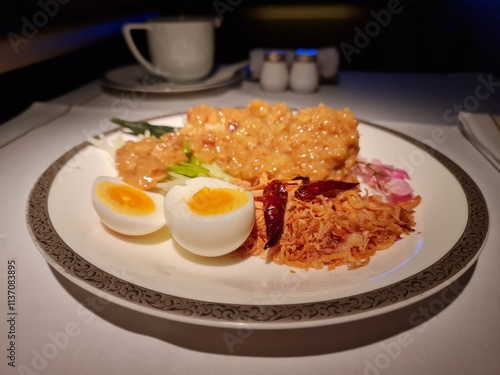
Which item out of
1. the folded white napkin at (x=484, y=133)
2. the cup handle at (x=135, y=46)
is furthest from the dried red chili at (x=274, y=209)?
the cup handle at (x=135, y=46)

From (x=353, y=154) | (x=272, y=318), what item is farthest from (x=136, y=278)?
(x=353, y=154)

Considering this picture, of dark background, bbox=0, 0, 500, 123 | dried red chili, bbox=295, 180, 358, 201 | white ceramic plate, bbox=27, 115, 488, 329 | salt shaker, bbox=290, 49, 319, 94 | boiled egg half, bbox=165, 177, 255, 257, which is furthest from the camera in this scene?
dark background, bbox=0, 0, 500, 123

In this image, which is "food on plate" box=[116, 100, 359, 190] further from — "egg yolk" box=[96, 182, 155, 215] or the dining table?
the dining table

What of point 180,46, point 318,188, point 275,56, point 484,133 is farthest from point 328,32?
point 318,188

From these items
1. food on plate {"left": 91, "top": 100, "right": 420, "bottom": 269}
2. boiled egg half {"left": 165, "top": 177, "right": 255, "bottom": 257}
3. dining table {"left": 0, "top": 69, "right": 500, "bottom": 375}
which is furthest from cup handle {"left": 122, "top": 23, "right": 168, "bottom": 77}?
boiled egg half {"left": 165, "top": 177, "right": 255, "bottom": 257}

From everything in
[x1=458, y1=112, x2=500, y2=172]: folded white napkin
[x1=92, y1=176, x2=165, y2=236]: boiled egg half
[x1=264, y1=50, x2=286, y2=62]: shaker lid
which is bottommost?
[x1=92, y1=176, x2=165, y2=236]: boiled egg half

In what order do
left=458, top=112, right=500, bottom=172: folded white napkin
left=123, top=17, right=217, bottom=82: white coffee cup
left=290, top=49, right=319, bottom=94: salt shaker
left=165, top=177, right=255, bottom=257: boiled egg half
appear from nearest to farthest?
left=165, top=177, right=255, bottom=257: boiled egg half, left=458, top=112, right=500, bottom=172: folded white napkin, left=123, top=17, right=217, bottom=82: white coffee cup, left=290, top=49, right=319, bottom=94: salt shaker
